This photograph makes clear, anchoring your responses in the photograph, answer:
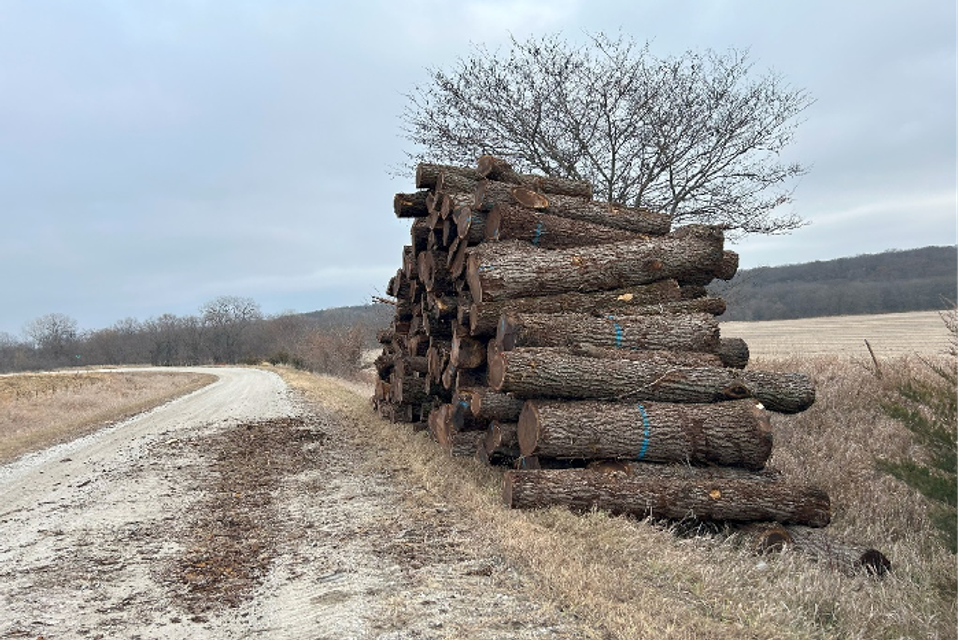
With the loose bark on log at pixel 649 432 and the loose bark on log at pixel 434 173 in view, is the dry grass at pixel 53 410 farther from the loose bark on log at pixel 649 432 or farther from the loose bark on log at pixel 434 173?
the loose bark on log at pixel 649 432

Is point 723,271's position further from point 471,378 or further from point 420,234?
point 420,234

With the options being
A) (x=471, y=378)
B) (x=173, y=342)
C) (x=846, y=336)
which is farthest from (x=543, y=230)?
(x=173, y=342)

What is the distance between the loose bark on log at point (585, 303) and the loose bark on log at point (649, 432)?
1325 millimetres

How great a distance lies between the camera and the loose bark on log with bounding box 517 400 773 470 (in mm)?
6297

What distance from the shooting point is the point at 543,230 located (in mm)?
8453

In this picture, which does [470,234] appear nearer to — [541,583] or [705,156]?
[541,583]

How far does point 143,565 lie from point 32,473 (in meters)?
5.84

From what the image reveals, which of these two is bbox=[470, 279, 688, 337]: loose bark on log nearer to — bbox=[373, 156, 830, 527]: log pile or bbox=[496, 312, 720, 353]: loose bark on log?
bbox=[373, 156, 830, 527]: log pile

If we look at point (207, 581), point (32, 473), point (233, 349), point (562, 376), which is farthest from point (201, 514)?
point (233, 349)

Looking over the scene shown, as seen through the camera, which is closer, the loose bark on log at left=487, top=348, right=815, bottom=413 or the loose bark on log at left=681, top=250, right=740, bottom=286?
the loose bark on log at left=487, top=348, right=815, bottom=413

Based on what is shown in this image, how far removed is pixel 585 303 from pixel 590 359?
50.7 inches

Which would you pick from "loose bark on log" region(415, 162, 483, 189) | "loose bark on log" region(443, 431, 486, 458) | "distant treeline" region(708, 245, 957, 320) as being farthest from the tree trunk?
"distant treeline" region(708, 245, 957, 320)

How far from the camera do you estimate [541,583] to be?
14.1ft

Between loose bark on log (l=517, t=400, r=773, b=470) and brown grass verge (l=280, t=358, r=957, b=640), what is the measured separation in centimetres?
74
